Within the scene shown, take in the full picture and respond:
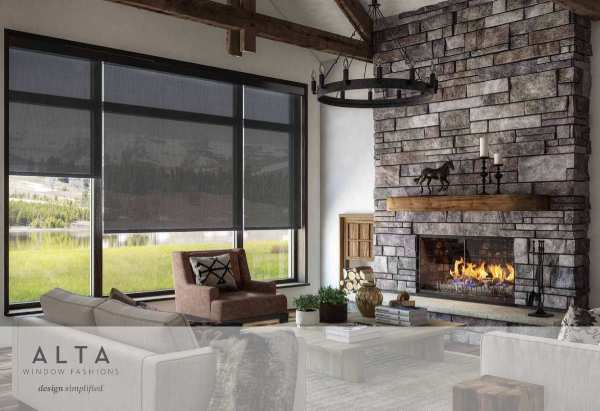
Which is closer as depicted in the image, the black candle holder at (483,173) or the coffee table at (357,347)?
the coffee table at (357,347)

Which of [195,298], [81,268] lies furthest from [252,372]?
[81,268]

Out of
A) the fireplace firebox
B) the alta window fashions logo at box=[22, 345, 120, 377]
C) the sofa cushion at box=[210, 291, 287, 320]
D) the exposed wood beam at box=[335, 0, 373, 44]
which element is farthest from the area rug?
the exposed wood beam at box=[335, 0, 373, 44]

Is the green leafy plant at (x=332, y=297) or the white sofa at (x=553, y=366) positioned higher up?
the green leafy plant at (x=332, y=297)

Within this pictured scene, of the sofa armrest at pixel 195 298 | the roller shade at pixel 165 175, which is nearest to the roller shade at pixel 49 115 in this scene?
the roller shade at pixel 165 175

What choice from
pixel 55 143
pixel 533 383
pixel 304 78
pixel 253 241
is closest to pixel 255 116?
pixel 304 78

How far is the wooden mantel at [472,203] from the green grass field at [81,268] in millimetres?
2203

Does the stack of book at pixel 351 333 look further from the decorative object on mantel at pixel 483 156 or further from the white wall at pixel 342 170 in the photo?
the white wall at pixel 342 170

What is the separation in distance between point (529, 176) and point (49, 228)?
461cm

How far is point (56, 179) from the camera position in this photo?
20.8 feet

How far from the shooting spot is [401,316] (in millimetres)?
5109

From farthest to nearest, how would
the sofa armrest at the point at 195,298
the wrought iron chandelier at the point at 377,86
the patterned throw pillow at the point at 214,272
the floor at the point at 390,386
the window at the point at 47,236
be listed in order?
the patterned throw pillow at the point at 214,272 < the sofa armrest at the point at 195,298 < the window at the point at 47,236 < the wrought iron chandelier at the point at 377,86 < the floor at the point at 390,386

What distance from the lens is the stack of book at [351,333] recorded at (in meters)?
4.56

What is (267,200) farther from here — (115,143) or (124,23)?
(124,23)

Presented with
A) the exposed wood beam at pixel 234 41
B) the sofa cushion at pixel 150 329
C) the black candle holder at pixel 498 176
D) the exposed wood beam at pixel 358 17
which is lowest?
the sofa cushion at pixel 150 329
